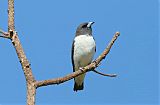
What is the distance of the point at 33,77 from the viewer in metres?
4.93

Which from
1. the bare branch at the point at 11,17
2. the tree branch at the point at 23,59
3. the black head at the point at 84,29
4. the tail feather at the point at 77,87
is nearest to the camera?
the tree branch at the point at 23,59

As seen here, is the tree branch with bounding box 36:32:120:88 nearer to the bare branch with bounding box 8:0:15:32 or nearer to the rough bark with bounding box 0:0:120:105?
the rough bark with bounding box 0:0:120:105

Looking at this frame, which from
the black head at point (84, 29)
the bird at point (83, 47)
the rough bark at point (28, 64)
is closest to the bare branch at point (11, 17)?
the rough bark at point (28, 64)

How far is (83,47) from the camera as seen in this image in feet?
28.2

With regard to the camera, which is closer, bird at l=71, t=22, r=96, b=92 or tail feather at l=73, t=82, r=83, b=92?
bird at l=71, t=22, r=96, b=92

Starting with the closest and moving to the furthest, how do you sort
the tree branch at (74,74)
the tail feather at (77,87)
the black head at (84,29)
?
the tree branch at (74,74)
the black head at (84,29)
the tail feather at (77,87)

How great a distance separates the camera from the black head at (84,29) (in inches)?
350

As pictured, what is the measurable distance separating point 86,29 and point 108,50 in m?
3.58

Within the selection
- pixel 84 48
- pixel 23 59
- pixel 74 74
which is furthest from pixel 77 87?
pixel 23 59

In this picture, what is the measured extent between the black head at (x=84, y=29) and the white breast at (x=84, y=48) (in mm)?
180

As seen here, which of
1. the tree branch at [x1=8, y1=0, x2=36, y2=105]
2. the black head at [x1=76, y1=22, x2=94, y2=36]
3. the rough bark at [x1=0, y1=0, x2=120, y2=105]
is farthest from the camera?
the black head at [x1=76, y1=22, x2=94, y2=36]

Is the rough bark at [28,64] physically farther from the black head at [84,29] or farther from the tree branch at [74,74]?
the black head at [84,29]

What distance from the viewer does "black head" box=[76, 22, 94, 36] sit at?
8.89 m

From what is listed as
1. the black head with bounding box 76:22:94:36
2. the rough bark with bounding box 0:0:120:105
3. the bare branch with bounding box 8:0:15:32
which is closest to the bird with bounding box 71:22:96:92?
the black head with bounding box 76:22:94:36
